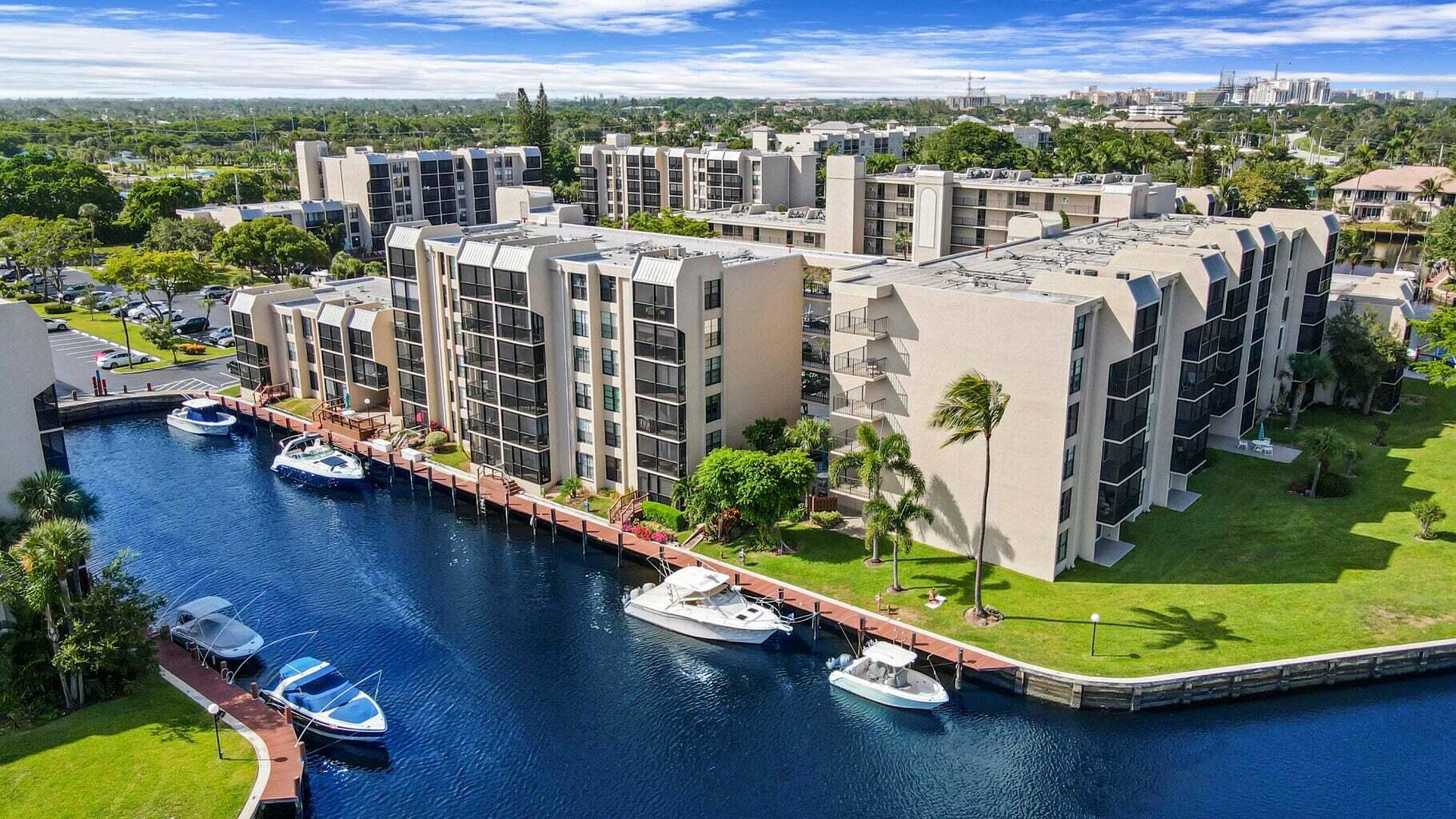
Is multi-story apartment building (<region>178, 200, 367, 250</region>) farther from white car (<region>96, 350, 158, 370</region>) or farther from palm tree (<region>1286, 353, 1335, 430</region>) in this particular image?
palm tree (<region>1286, 353, 1335, 430</region>)

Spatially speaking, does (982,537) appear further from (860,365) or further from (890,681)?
(860,365)

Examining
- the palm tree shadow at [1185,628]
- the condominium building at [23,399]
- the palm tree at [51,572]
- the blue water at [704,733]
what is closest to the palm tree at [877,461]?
the blue water at [704,733]

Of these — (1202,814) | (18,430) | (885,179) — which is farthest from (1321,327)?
(18,430)

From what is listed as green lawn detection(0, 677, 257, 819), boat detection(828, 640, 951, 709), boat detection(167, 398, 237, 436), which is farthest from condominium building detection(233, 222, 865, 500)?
green lawn detection(0, 677, 257, 819)

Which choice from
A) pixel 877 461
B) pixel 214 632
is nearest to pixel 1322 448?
pixel 877 461

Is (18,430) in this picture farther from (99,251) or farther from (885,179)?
(99,251)
